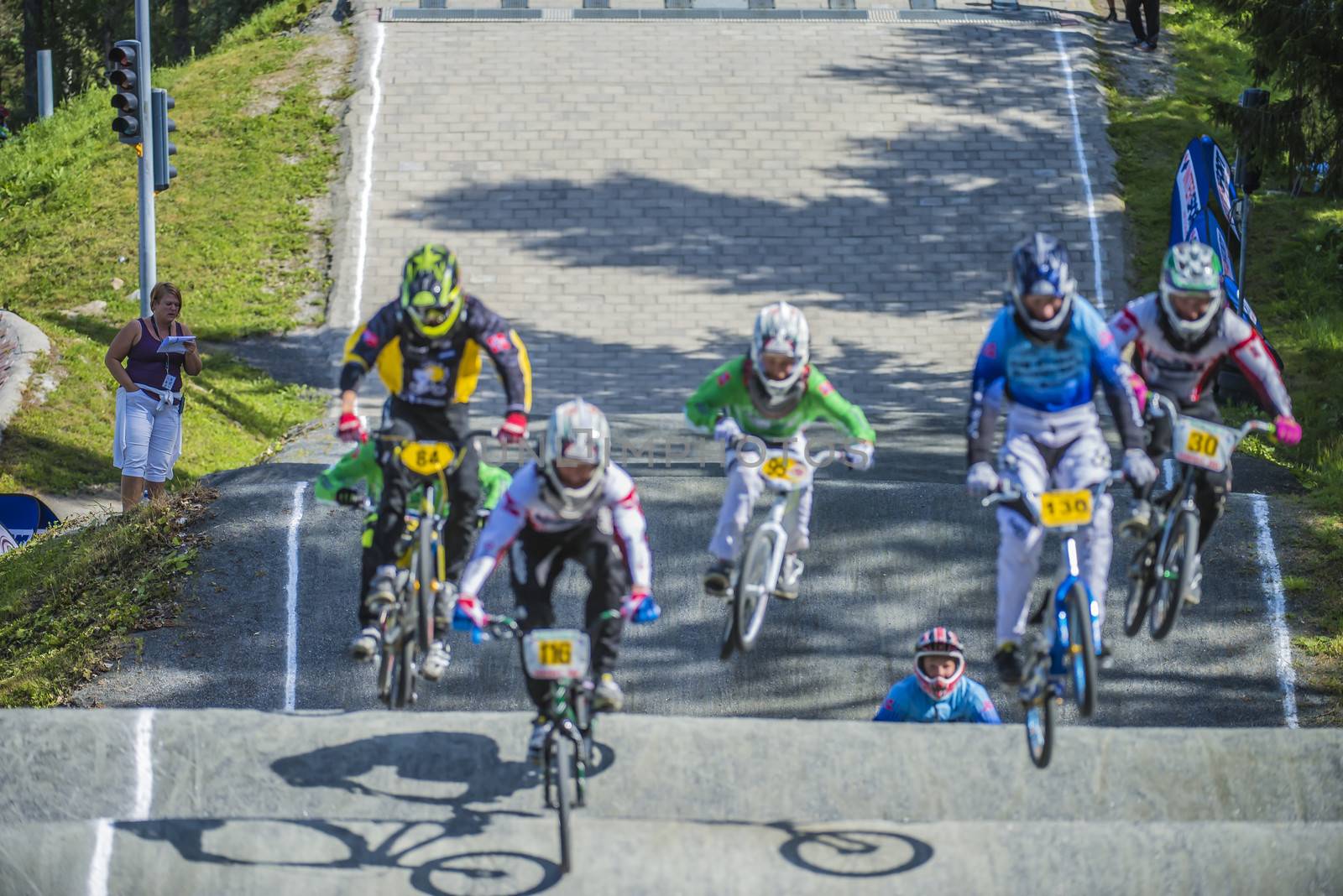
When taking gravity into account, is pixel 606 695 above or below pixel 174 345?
below

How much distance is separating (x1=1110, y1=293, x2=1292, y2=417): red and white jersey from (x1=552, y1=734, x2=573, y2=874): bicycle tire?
15.1 feet

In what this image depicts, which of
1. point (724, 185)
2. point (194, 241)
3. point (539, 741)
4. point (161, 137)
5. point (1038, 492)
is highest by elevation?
point (724, 185)

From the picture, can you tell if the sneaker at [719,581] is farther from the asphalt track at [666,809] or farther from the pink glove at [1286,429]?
the pink glove at [1286,429]

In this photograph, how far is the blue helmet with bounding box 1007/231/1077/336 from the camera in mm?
10562

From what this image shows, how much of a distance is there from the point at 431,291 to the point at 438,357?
62 centimetres

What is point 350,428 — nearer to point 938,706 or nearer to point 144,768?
point 144,768

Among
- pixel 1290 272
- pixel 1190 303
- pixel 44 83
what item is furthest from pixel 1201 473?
pixel 44 83

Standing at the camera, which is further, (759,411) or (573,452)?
(759,411)

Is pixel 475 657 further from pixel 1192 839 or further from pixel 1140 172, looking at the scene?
pixel 1140 172

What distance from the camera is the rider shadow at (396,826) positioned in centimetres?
1173

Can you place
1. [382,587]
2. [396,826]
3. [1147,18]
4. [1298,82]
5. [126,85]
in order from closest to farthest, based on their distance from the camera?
[382,587] < [396,826] < [126,85] < [1298,82] < [1147,18]

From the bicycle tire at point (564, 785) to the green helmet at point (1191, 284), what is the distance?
4993 mm

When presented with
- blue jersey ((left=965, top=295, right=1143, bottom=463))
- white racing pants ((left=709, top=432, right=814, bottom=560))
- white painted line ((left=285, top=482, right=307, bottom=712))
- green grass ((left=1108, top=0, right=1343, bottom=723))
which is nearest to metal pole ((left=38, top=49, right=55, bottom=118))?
white painted line ((left=285, top=482, right=307, bottom=712))

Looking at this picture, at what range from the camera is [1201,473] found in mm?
11633
